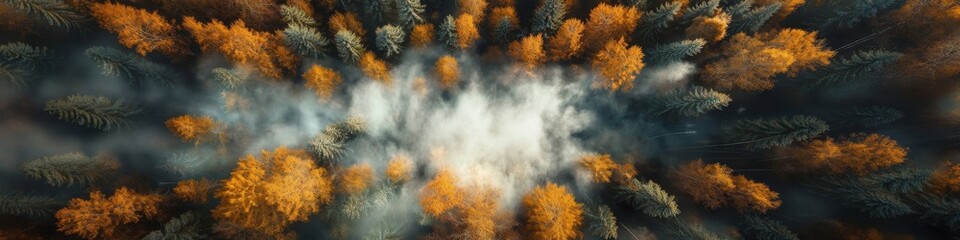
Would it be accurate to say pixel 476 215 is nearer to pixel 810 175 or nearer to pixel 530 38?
pixel 530 38

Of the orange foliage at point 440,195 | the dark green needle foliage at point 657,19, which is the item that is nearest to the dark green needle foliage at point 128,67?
the orange foliage at point 440,195

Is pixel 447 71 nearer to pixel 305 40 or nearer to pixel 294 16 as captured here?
pixel 305 40

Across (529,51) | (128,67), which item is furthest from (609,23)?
(128,67)

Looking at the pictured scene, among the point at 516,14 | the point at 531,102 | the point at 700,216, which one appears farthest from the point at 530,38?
the point at 700,216

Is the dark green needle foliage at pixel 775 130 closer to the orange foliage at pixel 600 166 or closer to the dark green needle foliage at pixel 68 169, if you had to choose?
the orange foliage at pixel 600 166

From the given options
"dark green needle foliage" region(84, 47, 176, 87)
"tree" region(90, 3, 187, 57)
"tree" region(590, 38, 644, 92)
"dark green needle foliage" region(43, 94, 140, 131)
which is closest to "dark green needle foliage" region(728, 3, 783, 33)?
"tree" region(590, 38, 644, 92)

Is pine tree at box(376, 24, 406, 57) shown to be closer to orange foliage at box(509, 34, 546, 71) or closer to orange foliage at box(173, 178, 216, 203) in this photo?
orange foliage at box(509, 34, 546, 71)
